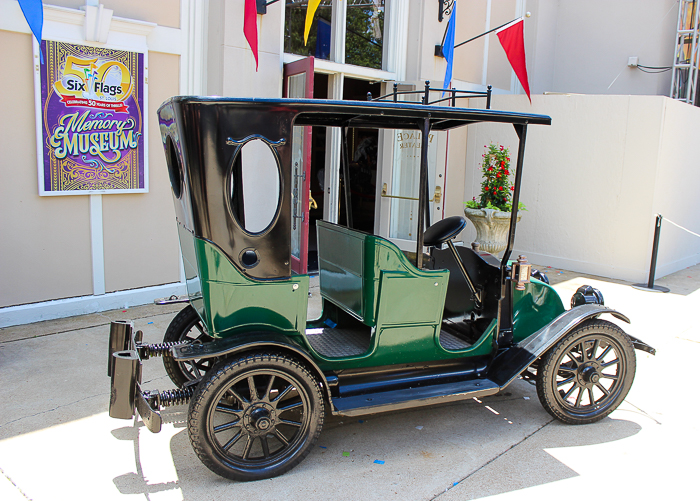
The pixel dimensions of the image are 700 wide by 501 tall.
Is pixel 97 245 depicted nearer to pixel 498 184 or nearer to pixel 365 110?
pixel 365 110

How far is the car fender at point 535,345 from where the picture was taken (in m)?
3.49

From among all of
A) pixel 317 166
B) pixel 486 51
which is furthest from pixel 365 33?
pixel 317 166

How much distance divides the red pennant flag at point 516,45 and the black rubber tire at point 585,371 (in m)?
4.35

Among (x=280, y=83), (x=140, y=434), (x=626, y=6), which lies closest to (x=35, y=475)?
(x=140, y=434)

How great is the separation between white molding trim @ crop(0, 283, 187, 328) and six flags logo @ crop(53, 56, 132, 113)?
6.19ft

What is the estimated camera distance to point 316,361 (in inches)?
129

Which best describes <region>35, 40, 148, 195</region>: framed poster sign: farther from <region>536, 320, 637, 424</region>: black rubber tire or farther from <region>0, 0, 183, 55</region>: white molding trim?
<region>536, 320, 637, 424</region>: black rubber tire

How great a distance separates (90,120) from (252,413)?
3782 mm

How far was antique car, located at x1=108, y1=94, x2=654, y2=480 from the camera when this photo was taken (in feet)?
9.41

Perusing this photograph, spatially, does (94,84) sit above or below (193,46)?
below

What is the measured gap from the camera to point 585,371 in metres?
3.69

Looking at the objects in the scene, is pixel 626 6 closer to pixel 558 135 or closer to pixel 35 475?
pixel 558 135

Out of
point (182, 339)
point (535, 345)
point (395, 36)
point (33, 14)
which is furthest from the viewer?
point (395, 36)

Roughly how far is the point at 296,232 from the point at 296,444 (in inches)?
163
